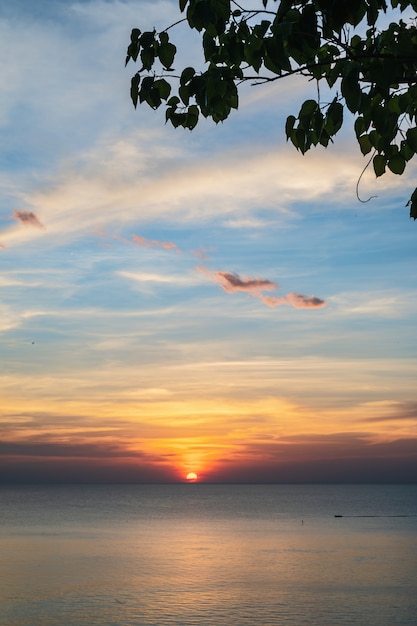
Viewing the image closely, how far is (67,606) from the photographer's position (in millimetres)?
67875

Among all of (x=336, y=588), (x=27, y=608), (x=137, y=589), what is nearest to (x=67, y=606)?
(x=27, y=608)

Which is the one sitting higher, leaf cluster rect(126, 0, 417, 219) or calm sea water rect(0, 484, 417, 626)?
Answer: leaf cluster rect(126, 0, 417, 219)

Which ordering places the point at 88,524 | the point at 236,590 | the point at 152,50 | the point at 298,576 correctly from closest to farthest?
the point at 152,50 < the point at 236,590 < the point at 298,576 < the point at 88,524

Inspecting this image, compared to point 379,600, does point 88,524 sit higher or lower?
higher

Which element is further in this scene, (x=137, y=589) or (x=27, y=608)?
(x=137, y=589)

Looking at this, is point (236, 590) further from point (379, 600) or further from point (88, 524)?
point (88, 524)

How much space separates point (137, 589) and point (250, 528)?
88934 mm

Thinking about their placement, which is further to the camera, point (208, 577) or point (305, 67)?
point (208, 577)

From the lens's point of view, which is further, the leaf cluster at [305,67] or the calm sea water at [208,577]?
the calm sea water at [208,577]

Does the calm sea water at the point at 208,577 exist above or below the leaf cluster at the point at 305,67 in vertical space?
below

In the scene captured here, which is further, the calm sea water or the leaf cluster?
the calm sea water

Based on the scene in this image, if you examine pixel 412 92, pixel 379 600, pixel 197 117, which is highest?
pixel 197 117

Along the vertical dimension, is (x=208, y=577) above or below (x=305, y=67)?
below

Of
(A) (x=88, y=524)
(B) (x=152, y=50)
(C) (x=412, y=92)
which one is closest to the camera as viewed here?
(C) (x=412, y=92)
